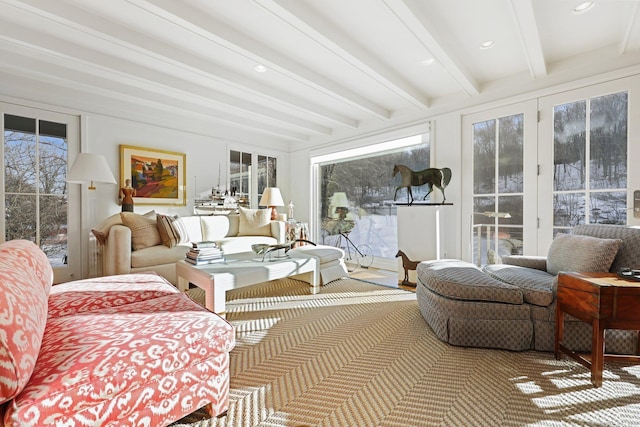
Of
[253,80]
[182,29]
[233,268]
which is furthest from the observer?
[253,80]

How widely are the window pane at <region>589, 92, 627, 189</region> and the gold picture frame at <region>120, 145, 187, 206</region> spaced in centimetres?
512

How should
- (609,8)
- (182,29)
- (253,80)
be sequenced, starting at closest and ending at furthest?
(609,8) → (182,29) → (253,80)

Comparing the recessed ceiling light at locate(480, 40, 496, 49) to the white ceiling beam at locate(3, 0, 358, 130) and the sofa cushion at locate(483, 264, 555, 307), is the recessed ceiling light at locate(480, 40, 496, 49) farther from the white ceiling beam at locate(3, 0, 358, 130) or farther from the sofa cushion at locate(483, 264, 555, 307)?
the white ceiling beam at locate(3, 0, 358, 130)

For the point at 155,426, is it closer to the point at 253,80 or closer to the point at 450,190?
the point at 253,80

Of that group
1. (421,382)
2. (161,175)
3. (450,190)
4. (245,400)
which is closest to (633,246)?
(421,382)

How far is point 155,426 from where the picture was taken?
1087 mm

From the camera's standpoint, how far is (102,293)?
1.70 meters

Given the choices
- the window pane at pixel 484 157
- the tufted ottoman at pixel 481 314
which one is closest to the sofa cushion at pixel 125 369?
the tufted ottoman at pixel 481 314

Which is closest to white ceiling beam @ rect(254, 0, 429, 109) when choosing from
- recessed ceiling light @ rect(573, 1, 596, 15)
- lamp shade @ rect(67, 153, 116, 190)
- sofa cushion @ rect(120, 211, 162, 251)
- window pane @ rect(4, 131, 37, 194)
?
recessed ceiling light @ rect(573, 1, 596, 15)

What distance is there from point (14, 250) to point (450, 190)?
4058mm

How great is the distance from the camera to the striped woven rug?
1.30m

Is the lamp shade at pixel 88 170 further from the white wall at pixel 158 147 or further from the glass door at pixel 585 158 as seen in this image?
the glass door at pixel 585 158

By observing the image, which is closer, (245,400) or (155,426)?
(155,426)

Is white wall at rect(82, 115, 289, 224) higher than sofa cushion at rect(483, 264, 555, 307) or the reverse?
higher
